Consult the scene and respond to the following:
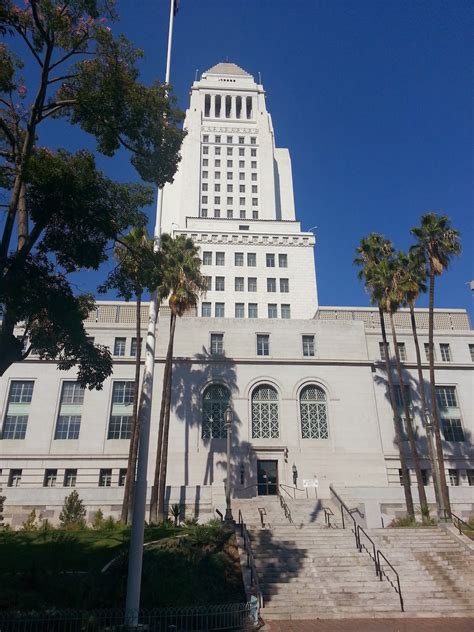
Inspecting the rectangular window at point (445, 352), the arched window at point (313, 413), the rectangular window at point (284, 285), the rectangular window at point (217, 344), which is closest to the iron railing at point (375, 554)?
the arched window at point (313, 413)

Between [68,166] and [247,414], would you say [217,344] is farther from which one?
[68,166]

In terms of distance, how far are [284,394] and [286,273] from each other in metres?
24.5

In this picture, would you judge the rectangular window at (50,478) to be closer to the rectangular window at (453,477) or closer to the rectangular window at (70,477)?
the rectangular window at (70,477)

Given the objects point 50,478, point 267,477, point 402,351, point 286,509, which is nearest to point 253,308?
point 402,351

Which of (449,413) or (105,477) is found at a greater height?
(449,413)

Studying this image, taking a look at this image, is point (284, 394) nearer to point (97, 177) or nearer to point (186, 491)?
point (186, 491)

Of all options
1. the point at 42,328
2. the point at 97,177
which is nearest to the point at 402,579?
the point at 42,328

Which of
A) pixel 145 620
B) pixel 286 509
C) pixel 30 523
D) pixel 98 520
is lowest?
pixel 145 620

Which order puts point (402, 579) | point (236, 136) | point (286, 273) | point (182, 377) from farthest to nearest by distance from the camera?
point (236, 136)
point (286, 273)
point (182, 377)
point (402, 579)

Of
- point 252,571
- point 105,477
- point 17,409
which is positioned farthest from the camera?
point 17,409

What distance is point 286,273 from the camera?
55.8 meters

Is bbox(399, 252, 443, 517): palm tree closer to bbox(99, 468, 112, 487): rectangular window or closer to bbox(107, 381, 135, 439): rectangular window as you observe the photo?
bbox(107, 381, 135, 439): rectangular window

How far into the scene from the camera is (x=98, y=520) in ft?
86.8

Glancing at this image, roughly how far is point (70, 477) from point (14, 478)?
144 inches
